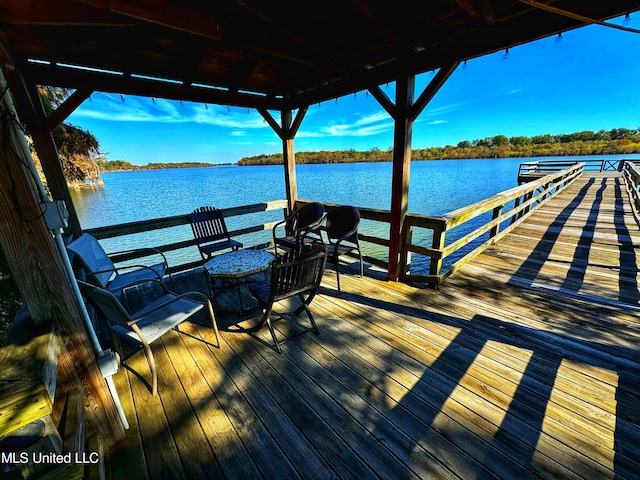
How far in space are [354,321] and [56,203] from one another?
7.15 ft

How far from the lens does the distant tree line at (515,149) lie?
103ft

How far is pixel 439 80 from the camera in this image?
236 centimetres

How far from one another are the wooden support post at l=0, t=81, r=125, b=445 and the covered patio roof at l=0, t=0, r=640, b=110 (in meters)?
1.39

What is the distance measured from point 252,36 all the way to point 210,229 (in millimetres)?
2359

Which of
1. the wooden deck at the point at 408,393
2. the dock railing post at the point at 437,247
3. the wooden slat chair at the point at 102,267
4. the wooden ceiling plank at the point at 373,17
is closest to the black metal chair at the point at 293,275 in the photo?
the wooden deck at the point at 408,393

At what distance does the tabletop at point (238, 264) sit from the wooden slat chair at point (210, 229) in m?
0.80

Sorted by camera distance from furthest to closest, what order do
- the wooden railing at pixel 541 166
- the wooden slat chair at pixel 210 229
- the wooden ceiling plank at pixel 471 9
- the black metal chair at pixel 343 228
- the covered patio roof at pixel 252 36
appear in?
the wooden railing at pixel 541 166
the wooden slat chair at pixel 210 229
the black metal chair at pixel 343 228
the covered patio roof at pixel 252 36
the wooden ceiling plank at pixel 471 9

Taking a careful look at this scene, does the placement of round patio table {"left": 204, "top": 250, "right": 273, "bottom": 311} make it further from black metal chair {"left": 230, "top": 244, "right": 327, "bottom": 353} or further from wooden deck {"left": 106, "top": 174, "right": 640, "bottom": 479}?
wooden deck {"left": 106, "top": 174, "right": 640, "bottom": 479}

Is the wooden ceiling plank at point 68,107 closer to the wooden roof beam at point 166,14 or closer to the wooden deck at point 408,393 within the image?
the wooden roof beam at point 166,14

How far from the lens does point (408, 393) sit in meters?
1.62

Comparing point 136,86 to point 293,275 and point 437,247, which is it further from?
point 437,247

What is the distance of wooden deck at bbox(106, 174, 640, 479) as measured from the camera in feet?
4.09

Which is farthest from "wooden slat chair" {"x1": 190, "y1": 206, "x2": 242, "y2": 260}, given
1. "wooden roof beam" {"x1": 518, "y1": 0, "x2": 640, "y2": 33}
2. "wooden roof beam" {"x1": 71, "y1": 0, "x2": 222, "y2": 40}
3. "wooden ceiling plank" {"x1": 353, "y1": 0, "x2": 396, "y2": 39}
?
"wooden roof beam" {"x1": 518, "y1": 0, "x2": 640, "y2": 33}

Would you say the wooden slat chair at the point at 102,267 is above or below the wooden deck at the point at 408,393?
above
